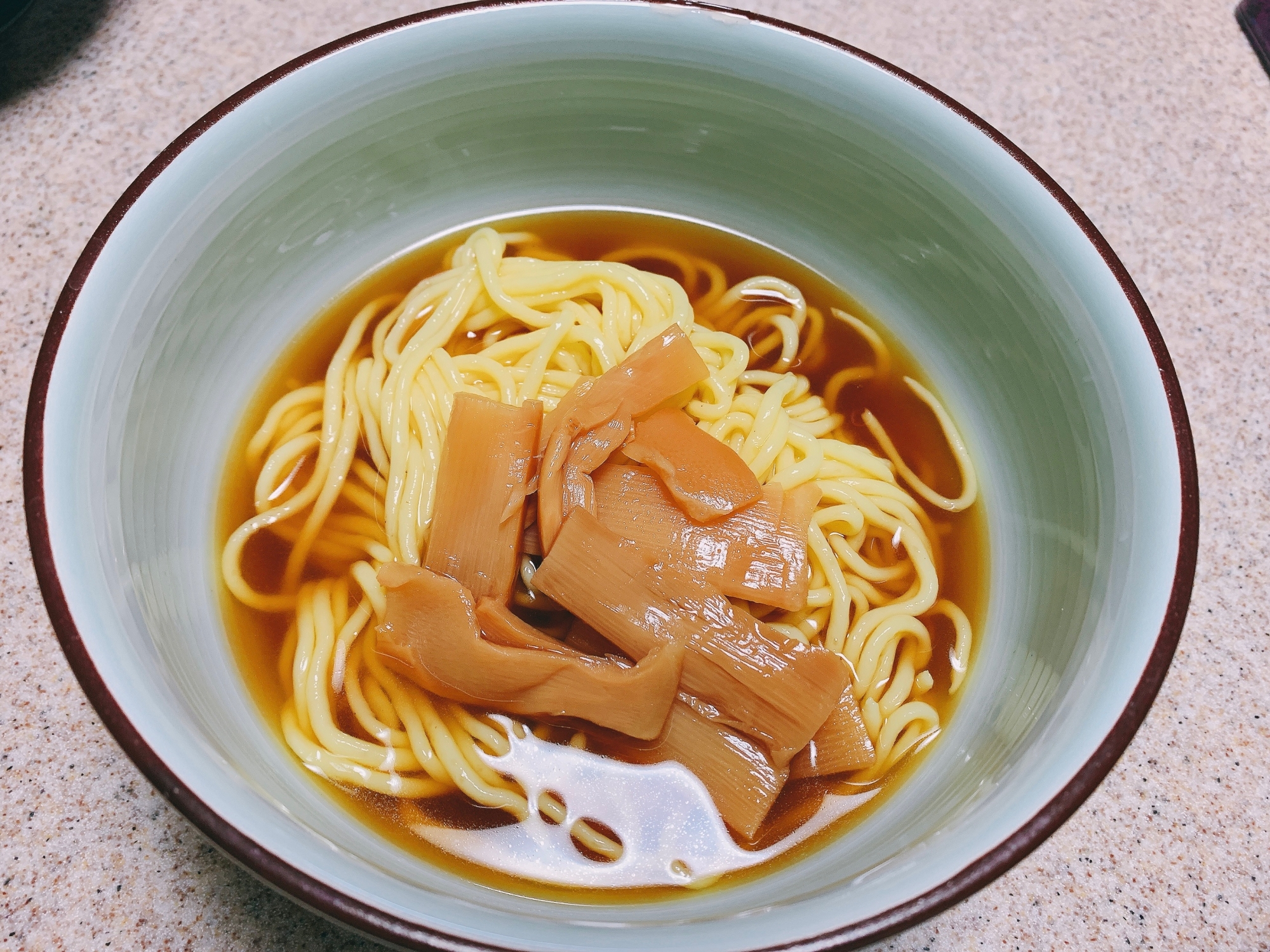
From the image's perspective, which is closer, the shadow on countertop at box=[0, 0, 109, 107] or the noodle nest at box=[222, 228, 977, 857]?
the noodle nest at box=[222, 228, 977, 857]

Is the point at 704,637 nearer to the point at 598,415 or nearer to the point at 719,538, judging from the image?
the point at 719,538

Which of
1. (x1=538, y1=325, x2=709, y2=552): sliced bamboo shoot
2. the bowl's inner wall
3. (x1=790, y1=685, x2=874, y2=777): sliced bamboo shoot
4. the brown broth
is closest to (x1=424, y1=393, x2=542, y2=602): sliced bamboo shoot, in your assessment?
(x1=538, y1=325, x2=709, y2=552): sliced bamboo shoot

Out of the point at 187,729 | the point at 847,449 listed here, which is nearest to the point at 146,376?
the point at 187,729

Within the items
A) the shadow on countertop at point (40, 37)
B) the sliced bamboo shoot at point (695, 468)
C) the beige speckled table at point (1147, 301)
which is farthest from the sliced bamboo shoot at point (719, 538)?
the shadow on countertop at point (40, 37)

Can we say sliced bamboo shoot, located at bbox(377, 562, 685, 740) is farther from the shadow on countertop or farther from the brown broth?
the shadow on countertop

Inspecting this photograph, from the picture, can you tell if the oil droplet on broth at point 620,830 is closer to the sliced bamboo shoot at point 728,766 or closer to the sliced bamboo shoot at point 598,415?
the sliced bamboo shoot at point 728,766

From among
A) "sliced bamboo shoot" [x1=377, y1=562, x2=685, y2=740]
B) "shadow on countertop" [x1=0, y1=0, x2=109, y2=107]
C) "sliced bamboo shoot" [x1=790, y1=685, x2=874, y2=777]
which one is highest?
"sliced bamboo shoot" [x1=790, y1=685, x2=874, y2=777]

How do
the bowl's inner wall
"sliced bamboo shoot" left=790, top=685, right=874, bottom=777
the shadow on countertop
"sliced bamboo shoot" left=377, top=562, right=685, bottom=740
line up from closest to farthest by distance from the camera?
1. the bowl's inner wall
2. "sliced bamboo shoot" left=377, top=562, right=685, bottom=740
3. "sliced bamboo shoot" left=790, top=685, right=874, bottom=777
4. the shadow on countertop

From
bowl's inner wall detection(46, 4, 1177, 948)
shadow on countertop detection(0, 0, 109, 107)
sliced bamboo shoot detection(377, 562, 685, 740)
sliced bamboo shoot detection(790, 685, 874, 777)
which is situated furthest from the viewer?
shadow on countertop detection(0, 0, 109, 107)
